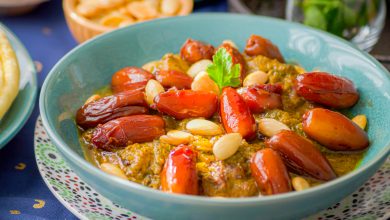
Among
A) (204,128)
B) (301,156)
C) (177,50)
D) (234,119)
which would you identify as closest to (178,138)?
Result: (204,128)

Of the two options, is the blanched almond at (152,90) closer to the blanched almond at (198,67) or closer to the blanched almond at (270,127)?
the blanched almond at (198,67)

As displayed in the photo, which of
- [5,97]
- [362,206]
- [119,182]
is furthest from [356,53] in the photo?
[5,97]

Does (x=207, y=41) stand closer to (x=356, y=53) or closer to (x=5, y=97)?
(x=356, y=53)

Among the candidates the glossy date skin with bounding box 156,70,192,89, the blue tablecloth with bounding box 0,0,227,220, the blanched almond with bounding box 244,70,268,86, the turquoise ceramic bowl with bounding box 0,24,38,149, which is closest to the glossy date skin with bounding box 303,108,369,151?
the blanched almond with bounding box 244,70,268,86

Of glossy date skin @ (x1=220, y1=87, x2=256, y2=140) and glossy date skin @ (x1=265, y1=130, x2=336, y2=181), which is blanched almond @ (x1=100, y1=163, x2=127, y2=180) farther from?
glossy date skin @ (x1=265, y1=130, x2=336, y2=181)

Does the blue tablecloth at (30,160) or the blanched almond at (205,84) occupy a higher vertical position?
the blanched almond at (205,84)

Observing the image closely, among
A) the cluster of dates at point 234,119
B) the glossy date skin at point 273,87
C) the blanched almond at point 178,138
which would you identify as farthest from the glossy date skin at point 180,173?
the glossy date skin at point 273,87

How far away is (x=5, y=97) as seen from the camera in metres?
2.29

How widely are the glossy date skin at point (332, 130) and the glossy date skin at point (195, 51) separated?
63 cm

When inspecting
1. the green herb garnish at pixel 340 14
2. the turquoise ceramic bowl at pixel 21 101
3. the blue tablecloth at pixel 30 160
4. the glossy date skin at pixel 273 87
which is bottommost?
the blue tablecloth at pixel 30 160

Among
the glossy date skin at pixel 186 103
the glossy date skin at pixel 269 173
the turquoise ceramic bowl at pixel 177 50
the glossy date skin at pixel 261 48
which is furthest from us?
the glossy date skin at pixel 261 48

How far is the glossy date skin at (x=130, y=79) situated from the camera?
2.33 metres

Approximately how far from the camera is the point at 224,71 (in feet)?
7.21

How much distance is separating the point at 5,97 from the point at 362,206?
1.44m
